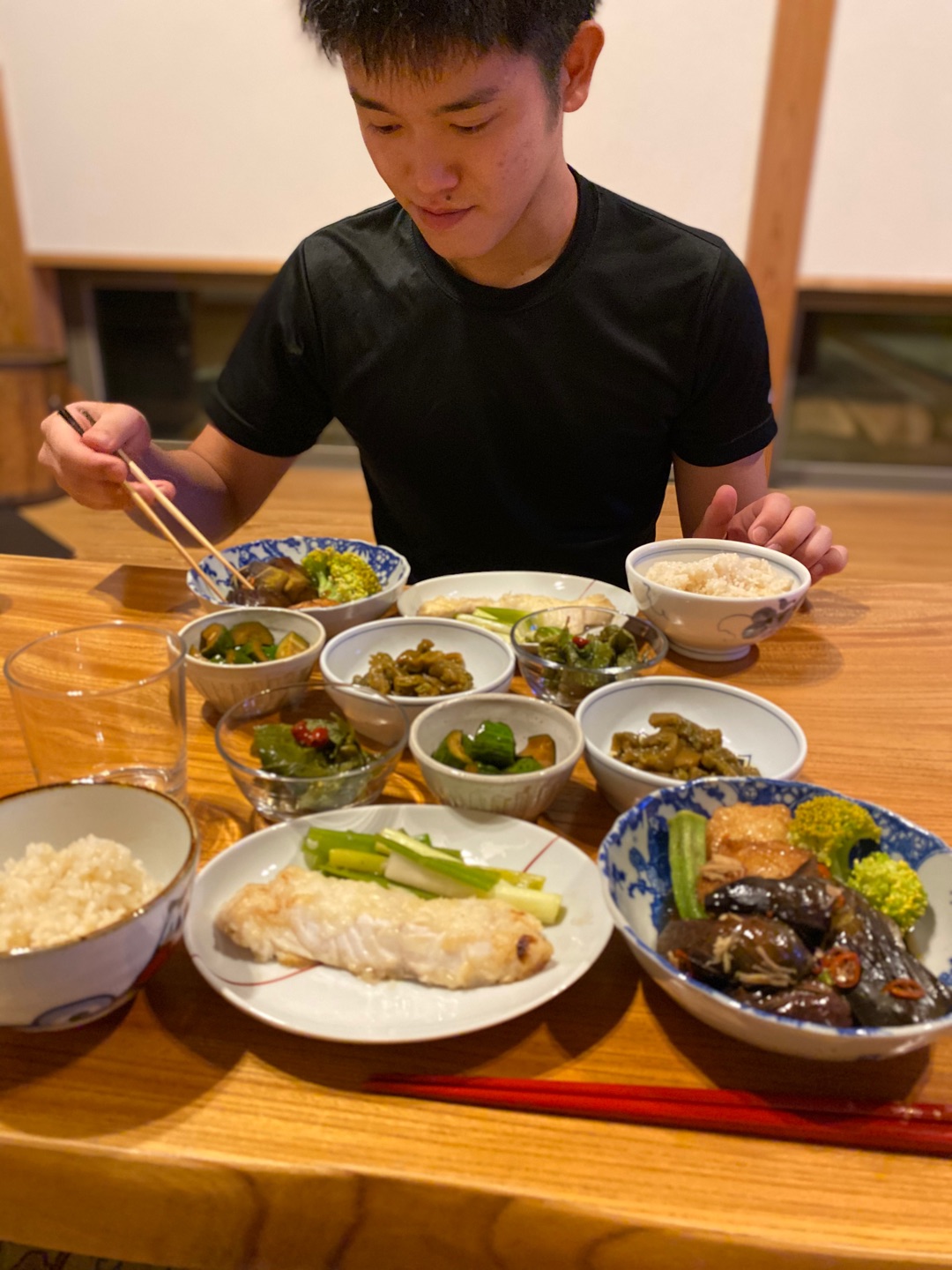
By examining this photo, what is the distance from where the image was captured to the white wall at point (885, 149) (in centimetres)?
365

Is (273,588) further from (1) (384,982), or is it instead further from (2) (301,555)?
(1) (384,982)

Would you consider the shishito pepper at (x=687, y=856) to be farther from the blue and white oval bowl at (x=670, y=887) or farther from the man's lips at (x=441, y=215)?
the man's lips at (x=441, y=215)

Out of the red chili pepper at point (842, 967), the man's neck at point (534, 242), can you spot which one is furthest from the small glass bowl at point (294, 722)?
the man's neck at point (534, 242)

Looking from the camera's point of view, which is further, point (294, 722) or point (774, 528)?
point (774, 528)

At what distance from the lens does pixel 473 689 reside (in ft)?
4.37

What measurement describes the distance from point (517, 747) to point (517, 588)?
0.62 m

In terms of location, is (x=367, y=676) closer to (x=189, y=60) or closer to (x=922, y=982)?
(x=922, y=982)

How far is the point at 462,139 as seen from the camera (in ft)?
4.76

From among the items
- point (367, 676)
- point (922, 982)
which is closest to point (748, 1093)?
point (922, 982)

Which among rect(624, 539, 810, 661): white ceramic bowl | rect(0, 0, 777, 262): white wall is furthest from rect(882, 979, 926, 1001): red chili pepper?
rect(0, 0, 777, 262): white wall

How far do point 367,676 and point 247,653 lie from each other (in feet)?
0.60

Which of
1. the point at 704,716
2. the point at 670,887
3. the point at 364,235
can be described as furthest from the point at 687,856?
the point at 364,235

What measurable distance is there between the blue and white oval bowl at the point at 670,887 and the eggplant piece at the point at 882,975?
0.02m

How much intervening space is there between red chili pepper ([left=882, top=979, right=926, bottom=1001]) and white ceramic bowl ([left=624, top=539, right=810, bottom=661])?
2.45 feet
